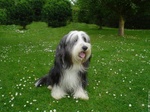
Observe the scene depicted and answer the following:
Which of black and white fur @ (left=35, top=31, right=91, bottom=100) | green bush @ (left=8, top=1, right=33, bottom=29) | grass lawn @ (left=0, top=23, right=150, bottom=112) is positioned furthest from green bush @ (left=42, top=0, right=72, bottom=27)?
black and white fur @ (left=35, top=31, right=91, bottom=100)

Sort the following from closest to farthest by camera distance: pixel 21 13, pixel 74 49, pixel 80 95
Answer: pixel 74 49 < pixel 80 95 < pixel 21 13

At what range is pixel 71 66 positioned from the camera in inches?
288

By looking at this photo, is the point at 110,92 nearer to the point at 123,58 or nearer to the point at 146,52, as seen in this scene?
the point at 123,58

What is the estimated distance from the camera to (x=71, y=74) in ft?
24.4

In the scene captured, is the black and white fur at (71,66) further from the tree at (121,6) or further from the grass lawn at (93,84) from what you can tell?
the tree at (121,6)

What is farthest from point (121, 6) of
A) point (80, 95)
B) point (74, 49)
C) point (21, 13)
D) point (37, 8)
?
point (37, 8)

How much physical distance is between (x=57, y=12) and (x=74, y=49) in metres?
29.3

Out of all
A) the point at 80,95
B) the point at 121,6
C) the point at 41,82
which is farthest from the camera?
the point at 121,6

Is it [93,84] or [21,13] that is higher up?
[21,13]

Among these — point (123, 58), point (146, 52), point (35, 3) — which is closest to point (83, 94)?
point (123, 58)

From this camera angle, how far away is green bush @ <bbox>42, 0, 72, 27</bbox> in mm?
35156

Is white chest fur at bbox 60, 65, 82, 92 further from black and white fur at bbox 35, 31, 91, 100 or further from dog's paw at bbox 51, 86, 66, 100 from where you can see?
dog's paw at bbox 51, 86, 66, 100

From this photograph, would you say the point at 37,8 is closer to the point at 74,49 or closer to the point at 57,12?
the point at 57,12

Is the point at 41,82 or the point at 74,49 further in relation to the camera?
the point at 41,82
